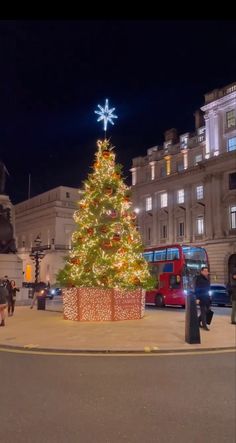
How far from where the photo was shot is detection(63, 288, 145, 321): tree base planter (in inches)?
615

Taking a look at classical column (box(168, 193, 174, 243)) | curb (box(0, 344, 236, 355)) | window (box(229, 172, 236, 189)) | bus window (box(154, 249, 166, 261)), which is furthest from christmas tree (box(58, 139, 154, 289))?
classical column (box(168, 193, 174, 243))

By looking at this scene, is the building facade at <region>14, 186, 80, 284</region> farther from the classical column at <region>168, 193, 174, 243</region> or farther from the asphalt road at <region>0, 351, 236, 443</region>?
the asphalt road at <region>0, 351, 236, 443</region>

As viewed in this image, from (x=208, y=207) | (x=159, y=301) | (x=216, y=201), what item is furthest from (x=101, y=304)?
(x=208, y=207)

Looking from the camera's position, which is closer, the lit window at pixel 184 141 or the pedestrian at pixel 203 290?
the pedestrian at pixel 203 290

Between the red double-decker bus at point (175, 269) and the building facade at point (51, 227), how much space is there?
129 ft

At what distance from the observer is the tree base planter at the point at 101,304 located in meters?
15.6

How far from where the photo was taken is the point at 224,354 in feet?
30.6

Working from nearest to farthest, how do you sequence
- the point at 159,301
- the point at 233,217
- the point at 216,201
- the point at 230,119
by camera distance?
1. the point at 159,301
2. the point at 230,119
3. the point at 233,217
4. the point at 216,201

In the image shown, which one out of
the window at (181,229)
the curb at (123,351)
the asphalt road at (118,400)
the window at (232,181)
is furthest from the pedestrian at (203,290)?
the window at (181,229)

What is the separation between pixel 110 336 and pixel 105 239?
17.7ft

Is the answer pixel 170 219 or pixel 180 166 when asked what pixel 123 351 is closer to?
pixel 170 219

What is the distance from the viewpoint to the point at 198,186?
53.0 metres

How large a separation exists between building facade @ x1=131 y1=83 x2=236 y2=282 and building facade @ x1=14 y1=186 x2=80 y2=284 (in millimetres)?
12254

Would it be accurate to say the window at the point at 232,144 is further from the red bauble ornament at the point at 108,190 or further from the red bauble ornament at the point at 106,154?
the red bauble ornament at the point at 108,190
